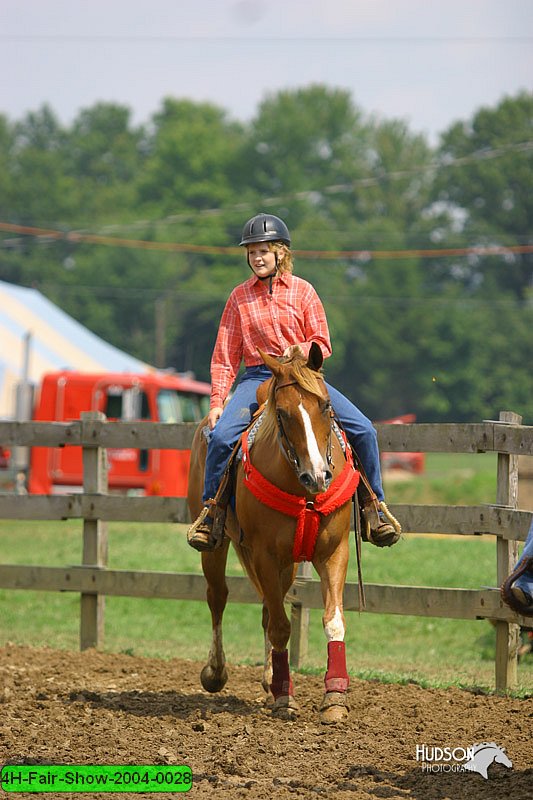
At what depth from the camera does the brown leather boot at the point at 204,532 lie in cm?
638

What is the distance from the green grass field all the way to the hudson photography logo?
1942 millimetres

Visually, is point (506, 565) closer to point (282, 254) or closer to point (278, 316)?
point (278, 316)

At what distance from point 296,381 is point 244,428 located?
0.91 m

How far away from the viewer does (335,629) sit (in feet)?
19.2

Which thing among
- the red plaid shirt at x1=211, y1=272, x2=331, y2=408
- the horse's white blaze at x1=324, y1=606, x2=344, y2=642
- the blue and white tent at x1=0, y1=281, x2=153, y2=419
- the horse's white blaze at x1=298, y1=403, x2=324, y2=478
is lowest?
the horse's white blaze at x1=324, y1=606, x2=344, y2=642

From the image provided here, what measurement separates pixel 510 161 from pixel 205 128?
996 inches

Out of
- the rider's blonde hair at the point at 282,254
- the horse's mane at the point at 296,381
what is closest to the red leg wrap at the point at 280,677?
the horse's mane at the point at 296,381

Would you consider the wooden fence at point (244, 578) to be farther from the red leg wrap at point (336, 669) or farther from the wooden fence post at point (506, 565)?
the red leg wrap at point (336, 669)

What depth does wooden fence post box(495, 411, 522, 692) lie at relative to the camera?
277 inches

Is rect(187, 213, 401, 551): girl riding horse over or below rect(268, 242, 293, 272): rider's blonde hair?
below

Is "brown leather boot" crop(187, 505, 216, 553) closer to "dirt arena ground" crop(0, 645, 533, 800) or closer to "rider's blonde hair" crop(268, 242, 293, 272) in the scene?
"dirt arena ground" crop(0, 645, 533, 800)

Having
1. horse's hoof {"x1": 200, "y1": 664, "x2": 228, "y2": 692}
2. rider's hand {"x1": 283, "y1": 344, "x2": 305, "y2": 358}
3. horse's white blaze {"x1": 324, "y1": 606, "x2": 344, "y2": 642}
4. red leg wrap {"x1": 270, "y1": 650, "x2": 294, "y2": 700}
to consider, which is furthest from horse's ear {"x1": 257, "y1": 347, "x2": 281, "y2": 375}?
horse's hoof {"x1": 200, "y1": 664, "x2": 228, "y2": 692}

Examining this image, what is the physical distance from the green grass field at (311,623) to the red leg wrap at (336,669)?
158 centimetres

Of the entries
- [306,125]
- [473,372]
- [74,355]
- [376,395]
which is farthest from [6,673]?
[306,125]
